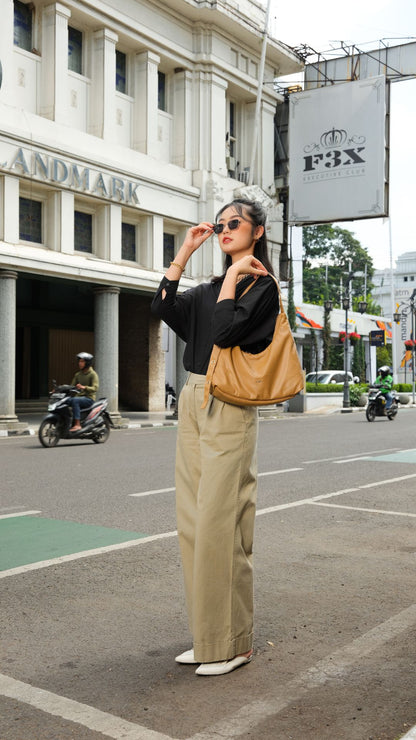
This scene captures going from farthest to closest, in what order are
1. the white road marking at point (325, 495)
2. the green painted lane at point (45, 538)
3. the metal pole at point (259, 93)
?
the metal pole at point (259, 93)
the white road marking at point (325, 495)
the green painted lane at point (45, 538)

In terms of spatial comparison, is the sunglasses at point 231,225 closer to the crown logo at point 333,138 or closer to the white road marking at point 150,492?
the white road marking at point 150,492

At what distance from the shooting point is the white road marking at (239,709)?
2.94 m

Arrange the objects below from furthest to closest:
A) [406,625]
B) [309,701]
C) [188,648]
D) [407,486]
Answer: [407,486] → [406,625] → [188,648] → [309,701]

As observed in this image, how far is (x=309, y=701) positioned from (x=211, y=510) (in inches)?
32.6

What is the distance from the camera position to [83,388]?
15.6 metres

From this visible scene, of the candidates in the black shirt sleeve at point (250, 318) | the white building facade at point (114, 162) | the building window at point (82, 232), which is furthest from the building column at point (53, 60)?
the black shirt sleeve at point (250, 318)

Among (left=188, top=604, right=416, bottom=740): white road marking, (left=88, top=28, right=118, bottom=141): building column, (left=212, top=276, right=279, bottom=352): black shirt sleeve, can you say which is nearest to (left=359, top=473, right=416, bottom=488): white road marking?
(left=188, top=604, right=416, bottom=740): white road marking

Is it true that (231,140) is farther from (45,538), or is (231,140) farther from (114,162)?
(45,538)

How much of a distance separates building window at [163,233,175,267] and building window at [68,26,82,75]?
5905 millimetres

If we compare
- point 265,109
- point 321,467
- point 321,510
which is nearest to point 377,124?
point 265,109

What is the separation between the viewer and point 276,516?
758 cm

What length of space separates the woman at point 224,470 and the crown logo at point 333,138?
25239 millimetres

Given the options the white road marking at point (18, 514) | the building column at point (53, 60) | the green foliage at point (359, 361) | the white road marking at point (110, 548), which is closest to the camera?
the white road marking at point (110, 548)

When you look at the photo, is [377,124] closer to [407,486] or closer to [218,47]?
[218,47]
